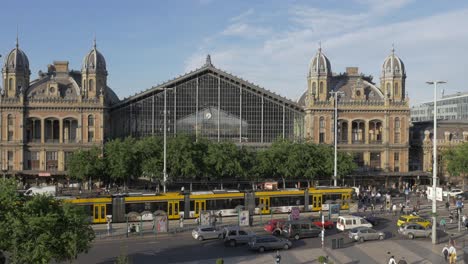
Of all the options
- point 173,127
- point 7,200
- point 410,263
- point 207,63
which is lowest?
point 410,263

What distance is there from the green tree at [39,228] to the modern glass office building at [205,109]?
187 feet

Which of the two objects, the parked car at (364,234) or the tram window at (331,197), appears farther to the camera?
the tram window at (331,197)

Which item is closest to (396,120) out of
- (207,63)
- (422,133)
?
(422,133)

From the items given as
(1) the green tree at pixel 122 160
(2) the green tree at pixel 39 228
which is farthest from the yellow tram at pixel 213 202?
(1) the green tree at pixel 122 160

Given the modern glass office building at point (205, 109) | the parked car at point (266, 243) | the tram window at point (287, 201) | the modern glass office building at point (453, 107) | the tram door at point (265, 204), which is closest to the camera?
the parked car at point (266, 243)

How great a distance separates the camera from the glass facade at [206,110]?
9338 cm

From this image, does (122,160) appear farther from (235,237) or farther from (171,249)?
(235,237)

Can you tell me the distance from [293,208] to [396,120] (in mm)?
44855

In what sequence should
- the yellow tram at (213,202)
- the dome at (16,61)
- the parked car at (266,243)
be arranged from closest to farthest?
the parked car at (266,243), the yellow tram at (213,202), the dome at (16,61)

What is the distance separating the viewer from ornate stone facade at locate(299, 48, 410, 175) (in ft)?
319

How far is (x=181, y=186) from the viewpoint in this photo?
8756 centimetres

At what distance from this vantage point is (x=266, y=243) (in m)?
46.3

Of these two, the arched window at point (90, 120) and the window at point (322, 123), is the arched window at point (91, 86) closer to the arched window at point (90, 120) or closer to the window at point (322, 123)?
the arched window at point (90, 120)

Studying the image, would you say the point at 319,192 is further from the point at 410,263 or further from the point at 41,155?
the point at 41,155
